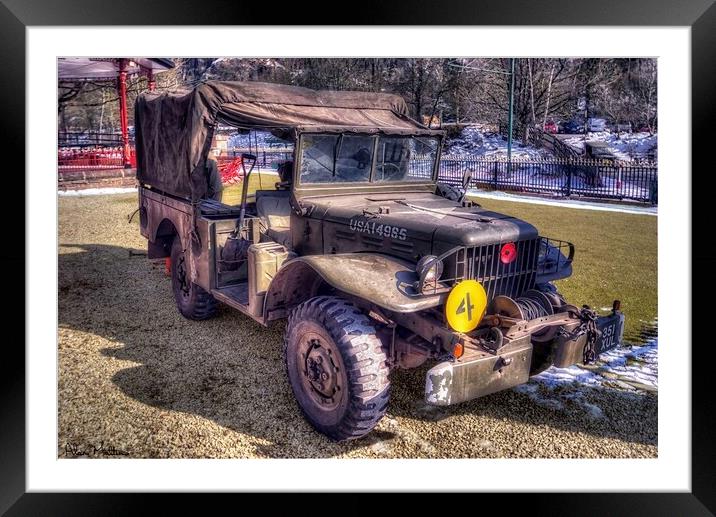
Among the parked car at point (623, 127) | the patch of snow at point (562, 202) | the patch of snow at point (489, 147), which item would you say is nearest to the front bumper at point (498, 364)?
the parked car at point (623, 127)

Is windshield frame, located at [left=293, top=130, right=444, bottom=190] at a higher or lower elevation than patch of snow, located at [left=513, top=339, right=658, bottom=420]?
higher

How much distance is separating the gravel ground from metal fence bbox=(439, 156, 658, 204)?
4414 millimetres

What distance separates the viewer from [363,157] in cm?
489

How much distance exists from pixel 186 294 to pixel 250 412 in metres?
2.38

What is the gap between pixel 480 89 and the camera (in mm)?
8359

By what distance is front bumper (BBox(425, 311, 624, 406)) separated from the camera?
320 centimetres

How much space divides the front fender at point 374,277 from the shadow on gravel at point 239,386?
109 cm

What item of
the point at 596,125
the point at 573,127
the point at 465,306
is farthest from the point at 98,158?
the point at 465,306

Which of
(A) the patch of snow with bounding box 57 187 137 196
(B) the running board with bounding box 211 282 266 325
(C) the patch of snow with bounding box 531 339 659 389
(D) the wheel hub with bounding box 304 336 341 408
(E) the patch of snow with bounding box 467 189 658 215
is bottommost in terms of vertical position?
(C) the patch of snow with bounding box 531 339 659 389

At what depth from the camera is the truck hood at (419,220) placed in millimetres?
3697

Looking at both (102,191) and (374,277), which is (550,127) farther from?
(102,191)

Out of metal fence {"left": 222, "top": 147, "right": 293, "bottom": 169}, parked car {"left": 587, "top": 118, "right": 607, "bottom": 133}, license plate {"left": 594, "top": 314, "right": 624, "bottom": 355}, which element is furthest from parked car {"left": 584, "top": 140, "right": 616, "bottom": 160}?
metal fence {"left": 222, "top": 147, "right": 293, "bottom": 169}

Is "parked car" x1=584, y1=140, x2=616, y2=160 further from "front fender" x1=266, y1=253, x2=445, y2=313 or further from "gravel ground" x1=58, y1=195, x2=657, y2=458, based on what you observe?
"front fender" x1=266, y1=253, x2=445, y2=313
